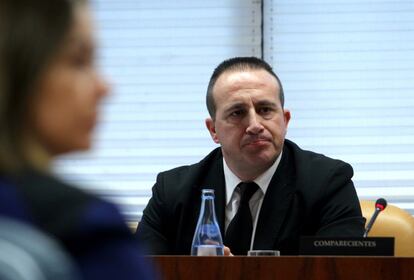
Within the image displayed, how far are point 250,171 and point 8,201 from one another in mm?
2577

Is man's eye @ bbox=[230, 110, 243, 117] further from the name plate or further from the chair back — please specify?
the name plate

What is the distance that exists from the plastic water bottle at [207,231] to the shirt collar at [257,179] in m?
0.26

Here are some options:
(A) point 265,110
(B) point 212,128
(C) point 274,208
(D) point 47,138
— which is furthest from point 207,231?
(D) point 47,138

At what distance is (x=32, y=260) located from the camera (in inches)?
24.3

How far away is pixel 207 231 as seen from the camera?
2.84 m

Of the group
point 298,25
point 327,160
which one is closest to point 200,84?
point 298,25

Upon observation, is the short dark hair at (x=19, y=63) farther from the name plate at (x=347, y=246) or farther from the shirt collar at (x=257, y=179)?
the shirt collar at (x=257, y=179)

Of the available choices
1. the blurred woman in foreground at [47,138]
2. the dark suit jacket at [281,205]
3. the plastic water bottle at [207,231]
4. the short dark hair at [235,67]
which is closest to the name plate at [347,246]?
the plastic water bottle at [207,231]

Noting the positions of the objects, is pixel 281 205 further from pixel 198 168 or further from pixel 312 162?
pixel 198 168

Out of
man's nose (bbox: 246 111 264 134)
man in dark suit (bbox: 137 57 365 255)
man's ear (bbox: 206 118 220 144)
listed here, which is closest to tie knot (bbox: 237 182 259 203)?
man in dark suit (bbox: 137 57 365 255)

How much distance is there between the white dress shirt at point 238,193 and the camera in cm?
312

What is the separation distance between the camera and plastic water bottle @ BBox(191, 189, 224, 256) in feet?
9.00

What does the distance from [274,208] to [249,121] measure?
0.34 meters

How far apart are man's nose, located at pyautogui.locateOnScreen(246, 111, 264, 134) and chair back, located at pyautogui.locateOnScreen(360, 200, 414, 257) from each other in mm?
557
